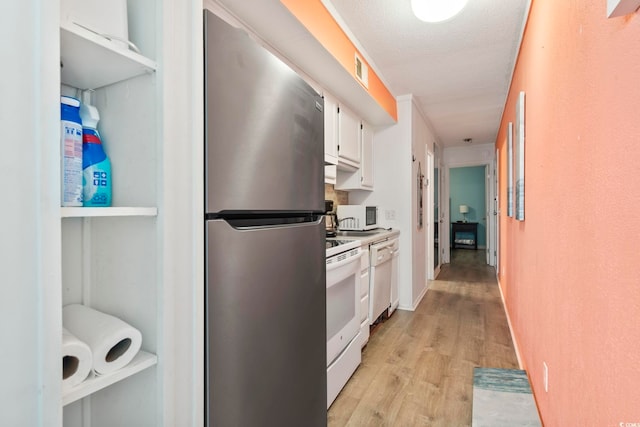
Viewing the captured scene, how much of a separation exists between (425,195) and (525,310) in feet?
8.74

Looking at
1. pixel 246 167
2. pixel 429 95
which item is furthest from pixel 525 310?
pixel 429 95

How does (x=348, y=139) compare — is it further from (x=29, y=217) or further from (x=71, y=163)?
(x=29, y=217)

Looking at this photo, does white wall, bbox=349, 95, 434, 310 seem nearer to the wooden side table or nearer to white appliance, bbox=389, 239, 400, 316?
white appliance, bbox=389, 239, 400, 316

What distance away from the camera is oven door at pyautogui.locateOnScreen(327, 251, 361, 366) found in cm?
186

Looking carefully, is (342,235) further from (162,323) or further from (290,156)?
(162,323)

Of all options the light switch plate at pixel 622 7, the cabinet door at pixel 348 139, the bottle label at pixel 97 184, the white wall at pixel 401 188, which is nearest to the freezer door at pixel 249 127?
the bottle label at pixel 97 184

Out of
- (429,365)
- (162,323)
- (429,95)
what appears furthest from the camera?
(429,95)

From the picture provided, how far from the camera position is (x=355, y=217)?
332 cm

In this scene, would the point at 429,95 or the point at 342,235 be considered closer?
the point at 342,235

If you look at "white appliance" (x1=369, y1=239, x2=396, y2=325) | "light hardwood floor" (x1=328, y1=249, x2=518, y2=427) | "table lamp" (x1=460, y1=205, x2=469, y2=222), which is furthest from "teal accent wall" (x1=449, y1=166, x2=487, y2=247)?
"white appliance" (x1=369, y1=239, x2=396, y2=325)

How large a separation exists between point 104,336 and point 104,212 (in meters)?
0.27

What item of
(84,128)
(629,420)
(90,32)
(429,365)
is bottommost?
(429,365)

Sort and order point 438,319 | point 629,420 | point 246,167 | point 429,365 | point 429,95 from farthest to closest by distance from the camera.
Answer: point 429,95, point 438,319, point 429,365, point 246,167, point 629,420

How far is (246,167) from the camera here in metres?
0.97
